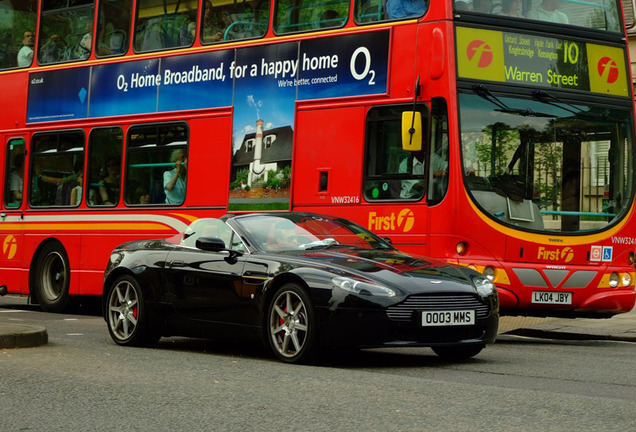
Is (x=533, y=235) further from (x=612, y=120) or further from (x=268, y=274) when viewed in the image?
(x=268, y=274)

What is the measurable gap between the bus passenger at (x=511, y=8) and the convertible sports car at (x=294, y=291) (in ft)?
11.6

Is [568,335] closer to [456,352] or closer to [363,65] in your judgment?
[363,65]

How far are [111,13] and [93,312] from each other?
4646mm

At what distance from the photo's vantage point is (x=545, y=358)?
10.8m

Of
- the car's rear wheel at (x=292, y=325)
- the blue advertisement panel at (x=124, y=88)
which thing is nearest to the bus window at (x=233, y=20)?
the blue advertisement panel at (x=124, y=88)

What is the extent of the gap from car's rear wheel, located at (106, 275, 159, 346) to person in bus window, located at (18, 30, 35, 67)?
7973 millimetres

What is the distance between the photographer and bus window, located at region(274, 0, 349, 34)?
13.9 metres

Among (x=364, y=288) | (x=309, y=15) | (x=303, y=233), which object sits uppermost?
(x=309, y=15)

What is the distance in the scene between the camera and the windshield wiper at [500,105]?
12805mm

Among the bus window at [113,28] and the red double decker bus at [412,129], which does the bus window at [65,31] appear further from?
the red double decker bus at [412,129]

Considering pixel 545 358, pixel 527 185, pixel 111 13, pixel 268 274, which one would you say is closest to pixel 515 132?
pixel 527 185

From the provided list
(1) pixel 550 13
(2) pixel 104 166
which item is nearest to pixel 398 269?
(1) pixel 550 13

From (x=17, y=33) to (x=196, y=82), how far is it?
189 inches

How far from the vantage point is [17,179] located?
1847cm
